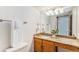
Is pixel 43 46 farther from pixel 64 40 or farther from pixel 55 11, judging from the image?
pixel 55 11

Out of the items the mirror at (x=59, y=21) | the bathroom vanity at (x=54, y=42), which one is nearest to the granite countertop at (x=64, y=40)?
the bathroom vanity at (x=54, y=42)

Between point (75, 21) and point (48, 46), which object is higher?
point (75, 21)

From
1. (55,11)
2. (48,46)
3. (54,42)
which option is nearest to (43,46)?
(48,46)

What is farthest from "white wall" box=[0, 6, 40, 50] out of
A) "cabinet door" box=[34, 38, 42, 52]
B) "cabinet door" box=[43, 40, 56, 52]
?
"cabinet door" box=[43, 40, 56, 52]

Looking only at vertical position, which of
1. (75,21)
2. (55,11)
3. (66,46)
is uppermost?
(55,11)

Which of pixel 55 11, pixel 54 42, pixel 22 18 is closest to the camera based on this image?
pixel 22 18

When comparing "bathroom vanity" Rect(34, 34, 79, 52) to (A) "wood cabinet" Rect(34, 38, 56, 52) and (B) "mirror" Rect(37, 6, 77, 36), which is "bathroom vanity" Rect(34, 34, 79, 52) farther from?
(B) "mirror" Rect(37, 6, 77, 36)

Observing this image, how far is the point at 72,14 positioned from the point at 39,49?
0.68m

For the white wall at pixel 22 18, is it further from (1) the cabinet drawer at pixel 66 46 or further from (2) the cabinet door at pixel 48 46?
(1) the cabinet drawer at pixel 66 46

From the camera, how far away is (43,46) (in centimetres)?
141

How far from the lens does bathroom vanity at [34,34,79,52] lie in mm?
1377

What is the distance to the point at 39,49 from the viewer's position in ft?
4.25

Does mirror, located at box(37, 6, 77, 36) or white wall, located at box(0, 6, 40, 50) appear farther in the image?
mirror, located at box(37, 6, 77, 36)

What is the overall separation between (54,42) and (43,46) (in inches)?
8.0
